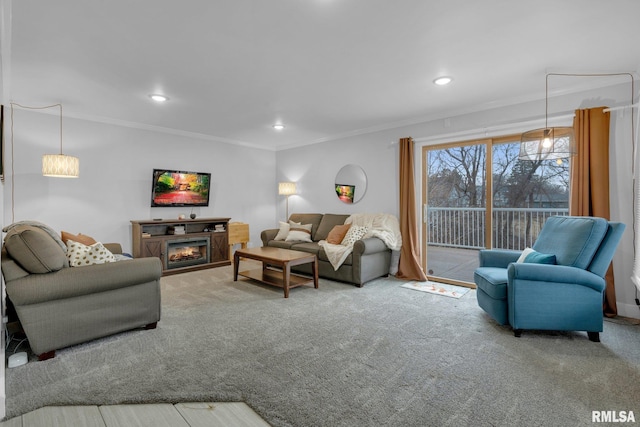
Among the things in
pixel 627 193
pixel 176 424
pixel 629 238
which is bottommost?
pixel 176 424

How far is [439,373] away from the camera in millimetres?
2062

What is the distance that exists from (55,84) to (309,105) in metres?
2.75

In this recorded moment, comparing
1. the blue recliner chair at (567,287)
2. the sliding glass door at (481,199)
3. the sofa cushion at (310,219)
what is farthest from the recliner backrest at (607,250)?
the sofa cushion at (310,219)

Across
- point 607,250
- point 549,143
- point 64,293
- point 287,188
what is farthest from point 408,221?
point 64,293

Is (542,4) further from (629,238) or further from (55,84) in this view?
(55,84)

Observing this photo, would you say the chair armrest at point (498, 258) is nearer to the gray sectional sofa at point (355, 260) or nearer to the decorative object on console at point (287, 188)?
the gray sectional sofa at point (355, 260)

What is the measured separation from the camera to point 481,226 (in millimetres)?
4871

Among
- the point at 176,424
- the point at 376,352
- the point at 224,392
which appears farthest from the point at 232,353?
the point at 376,352

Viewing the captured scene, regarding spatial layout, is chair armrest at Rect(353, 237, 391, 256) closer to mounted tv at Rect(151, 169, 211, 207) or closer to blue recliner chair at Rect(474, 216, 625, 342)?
blue recliner chair at Rect(474, 216, 625, 342)

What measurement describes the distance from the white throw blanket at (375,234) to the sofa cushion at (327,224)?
1.13 ft

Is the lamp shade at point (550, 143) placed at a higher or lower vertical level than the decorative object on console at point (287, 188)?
higher

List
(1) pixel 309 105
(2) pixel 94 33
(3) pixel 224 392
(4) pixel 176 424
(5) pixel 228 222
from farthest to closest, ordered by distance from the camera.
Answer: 1. (5) pixel 228 222
2. (1) pixel 309 105
3. (2) pixel 94 33
4. (3) pixel 224 392
5. (4) pixel 176 424

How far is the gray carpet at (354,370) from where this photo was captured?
67.4 inches

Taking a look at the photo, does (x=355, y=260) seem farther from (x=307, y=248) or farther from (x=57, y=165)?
(x=57, y=165)
